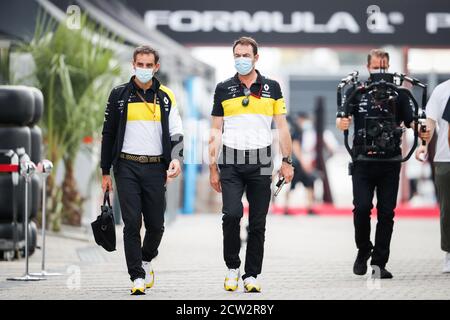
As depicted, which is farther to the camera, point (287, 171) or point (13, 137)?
point (13, 137)

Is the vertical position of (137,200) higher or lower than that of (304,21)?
lower

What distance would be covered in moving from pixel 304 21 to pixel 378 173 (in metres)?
12.6

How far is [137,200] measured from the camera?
10039 millimetres

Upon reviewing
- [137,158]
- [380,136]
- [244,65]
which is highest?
[244,65]

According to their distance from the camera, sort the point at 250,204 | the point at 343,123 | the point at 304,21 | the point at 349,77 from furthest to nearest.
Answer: the point at 304,21
the point at 349,77
the point at 343,123
the point at 250,204

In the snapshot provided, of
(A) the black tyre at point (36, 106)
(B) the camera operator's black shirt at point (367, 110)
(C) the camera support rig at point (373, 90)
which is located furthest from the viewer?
(A) the black tyre at point (36, 106)

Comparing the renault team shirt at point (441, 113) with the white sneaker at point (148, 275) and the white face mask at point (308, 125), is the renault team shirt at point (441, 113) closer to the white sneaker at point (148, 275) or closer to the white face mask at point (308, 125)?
the white sneaker at point (148, 275)

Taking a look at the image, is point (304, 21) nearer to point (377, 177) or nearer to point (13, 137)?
point (13, 137)

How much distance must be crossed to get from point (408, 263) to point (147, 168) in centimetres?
424

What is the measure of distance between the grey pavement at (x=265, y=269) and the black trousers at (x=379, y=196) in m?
0.33

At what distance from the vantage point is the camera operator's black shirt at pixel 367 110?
451 inches

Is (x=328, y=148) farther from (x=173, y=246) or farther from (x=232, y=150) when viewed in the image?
Answer: (x=232, y=150)

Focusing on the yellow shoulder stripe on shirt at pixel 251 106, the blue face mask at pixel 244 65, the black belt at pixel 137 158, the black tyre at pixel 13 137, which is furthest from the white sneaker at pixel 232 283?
the black tyre at pixel 13 137

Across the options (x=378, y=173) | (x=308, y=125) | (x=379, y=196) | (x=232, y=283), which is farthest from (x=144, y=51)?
(x=308, y=125)
